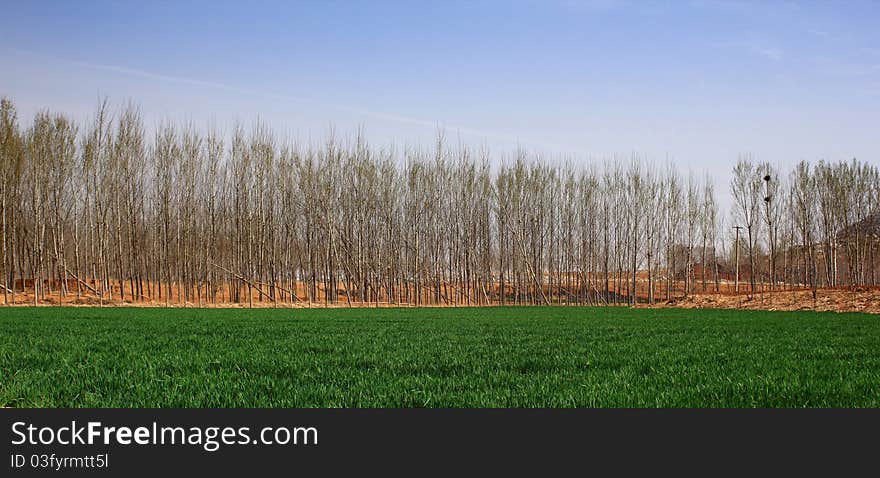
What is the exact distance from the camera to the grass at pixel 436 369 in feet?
15.0

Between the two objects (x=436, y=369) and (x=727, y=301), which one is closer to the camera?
(x=436, y=369)

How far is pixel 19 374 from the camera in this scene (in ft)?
19.2

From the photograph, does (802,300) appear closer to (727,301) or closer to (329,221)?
(727,301)

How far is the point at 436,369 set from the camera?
6156mm

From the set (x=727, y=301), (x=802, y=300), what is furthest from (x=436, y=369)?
(x=727, y=301)

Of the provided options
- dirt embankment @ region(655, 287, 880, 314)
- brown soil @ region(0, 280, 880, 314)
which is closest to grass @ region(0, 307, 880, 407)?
dirt embankment @ region(655, 287, 880, 314)

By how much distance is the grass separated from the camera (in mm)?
4582

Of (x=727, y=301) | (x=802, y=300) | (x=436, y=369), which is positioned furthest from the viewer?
(x=727, y=301)

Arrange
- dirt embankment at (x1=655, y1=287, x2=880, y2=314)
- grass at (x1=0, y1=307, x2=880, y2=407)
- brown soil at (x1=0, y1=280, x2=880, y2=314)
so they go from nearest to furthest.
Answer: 1. grass at (x1=0, y1=307, x2=880, y2=407)
2. dirt embankment at (x1=655, y1=287, x2=880, y2=314)
3. brown soil at (x1=0, y1=280, x2=880, y2=314)

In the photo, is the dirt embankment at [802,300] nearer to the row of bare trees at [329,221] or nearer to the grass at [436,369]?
the row of bare trees at [329,221]

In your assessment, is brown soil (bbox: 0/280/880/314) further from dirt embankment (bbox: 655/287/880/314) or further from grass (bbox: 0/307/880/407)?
grass (bbox: 0/307/880/407)

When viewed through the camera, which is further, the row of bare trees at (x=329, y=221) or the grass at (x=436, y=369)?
the row of bare trees at (x=329, y=221)

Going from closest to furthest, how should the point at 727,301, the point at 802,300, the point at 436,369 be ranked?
the point at 436,369 → the point at 802,300 → the point at 727,301

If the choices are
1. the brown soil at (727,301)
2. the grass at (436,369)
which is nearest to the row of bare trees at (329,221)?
the brown soil at (727,301)
